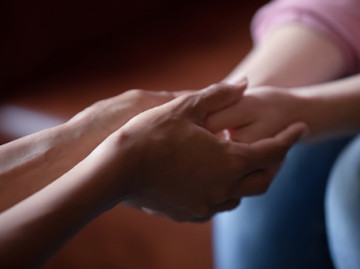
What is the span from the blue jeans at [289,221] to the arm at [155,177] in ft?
0.24

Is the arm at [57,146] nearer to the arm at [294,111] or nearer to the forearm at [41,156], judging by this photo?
the forearm at [41,156]

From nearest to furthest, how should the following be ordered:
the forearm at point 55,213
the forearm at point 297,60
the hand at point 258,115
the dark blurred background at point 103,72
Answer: the forearm at point 55,213 → the hand at point 258,115 → the forearm at point 297,60 → the dark blurred background at point 103,72

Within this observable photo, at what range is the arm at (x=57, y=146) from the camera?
446mm

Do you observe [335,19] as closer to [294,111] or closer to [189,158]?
[294,111]

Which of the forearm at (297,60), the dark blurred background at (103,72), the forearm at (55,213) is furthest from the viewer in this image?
the dark blurred background at (103,72)

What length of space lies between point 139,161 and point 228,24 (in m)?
1.23

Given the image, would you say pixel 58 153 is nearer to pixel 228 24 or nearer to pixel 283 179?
pixel 283 179

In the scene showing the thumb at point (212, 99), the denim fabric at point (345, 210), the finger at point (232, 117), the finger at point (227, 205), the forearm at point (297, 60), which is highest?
the forearm at point (297, 60)

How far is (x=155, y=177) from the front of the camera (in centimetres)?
46

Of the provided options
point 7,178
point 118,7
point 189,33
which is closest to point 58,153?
point 7,178

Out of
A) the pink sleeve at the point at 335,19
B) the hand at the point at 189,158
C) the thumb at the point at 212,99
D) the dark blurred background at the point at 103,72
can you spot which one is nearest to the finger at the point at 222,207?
the hand at the point at 189,158

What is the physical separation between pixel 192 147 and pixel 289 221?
23 cm

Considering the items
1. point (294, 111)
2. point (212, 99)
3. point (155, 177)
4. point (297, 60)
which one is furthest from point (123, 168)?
point (297, 60)

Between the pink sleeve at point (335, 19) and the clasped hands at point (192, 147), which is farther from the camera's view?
the pink sleeve at point (335, 19)
